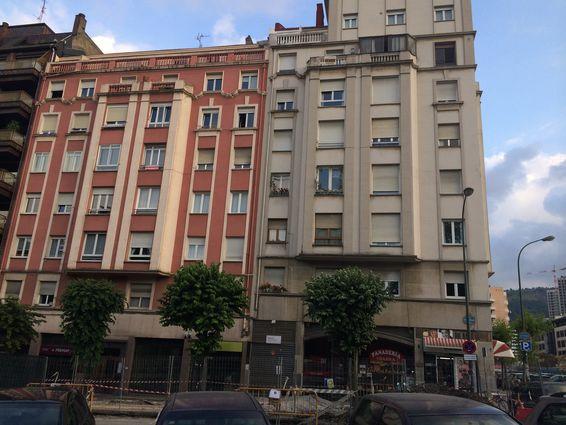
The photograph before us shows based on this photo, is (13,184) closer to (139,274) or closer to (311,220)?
(139,274)

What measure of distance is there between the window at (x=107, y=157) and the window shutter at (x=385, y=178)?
15682 mm

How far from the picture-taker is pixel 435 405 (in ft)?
18.1

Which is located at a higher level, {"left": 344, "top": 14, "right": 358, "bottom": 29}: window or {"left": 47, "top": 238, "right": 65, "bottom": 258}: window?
{"left": 344, "top": 14, "right": 358, "bottom": 29}: window

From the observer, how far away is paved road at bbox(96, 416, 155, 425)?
580 inches

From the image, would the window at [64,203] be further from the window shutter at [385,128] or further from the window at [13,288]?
the window shutter at [385,128]

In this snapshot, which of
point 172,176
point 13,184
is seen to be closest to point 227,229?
point 172,176

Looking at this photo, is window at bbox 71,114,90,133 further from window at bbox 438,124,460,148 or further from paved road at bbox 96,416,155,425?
window at bbox 438,124,460,148

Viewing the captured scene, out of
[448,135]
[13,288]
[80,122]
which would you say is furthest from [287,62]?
[13,288]

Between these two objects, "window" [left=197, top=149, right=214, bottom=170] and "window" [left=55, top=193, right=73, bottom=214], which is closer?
"window" [left=197, top=149, right=214, bottom=170]

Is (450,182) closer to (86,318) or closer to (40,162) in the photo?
(86,318)

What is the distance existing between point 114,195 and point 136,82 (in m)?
7.90

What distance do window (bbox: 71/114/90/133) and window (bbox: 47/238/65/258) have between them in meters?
7.60

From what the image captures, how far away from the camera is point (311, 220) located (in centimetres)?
2597

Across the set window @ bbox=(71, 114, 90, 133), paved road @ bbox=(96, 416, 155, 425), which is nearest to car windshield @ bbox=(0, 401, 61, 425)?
paved road @ bbox=(96, 416, 155, 425)
